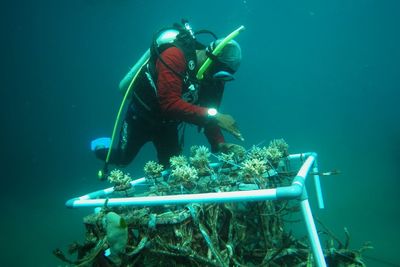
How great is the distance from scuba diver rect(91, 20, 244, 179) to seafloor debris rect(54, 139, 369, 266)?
880mm

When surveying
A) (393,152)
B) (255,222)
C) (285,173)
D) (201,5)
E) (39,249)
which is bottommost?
(39,249)

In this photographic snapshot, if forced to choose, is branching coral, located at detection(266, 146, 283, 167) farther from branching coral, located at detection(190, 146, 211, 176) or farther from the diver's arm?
the diver's arm

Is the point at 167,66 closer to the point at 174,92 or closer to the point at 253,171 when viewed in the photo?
the point at 174,92

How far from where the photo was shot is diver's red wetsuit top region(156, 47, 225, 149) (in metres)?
3.81

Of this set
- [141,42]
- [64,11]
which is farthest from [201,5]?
[64,11]

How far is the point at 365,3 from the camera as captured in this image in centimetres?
4528

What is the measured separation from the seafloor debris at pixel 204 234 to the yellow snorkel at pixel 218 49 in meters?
1.69

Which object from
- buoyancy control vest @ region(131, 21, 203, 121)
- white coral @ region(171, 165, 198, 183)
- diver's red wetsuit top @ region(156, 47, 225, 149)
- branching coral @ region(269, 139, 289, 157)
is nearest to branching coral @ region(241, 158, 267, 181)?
white coral @ region(171, 165, 198, 183)

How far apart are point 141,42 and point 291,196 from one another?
158ft

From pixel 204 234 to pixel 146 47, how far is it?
4674 cm

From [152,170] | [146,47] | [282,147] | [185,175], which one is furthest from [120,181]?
[146,47]

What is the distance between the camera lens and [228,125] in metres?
3.37

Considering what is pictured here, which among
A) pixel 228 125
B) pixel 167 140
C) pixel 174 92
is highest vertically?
pixel 174 92

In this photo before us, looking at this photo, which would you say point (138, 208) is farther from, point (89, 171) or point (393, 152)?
point (89, 171)
